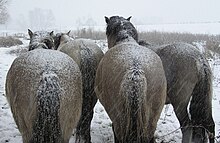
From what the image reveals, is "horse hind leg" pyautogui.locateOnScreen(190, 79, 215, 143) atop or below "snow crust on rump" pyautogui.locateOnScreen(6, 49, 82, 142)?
→ below

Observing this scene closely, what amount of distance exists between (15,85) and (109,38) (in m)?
2.29

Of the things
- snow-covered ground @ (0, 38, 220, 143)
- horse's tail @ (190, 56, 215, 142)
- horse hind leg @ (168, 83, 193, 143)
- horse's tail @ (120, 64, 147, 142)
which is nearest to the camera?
horse's tail @ (120, 64, 147, 142)

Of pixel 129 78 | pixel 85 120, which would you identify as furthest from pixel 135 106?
pixel 85 120

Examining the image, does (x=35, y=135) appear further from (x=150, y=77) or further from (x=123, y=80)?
(x=150, y=77)

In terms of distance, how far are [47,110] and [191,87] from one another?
7.27ft

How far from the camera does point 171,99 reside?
151 inches

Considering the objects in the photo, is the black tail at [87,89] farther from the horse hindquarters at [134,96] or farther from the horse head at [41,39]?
the horse hindquarters at [134,96]

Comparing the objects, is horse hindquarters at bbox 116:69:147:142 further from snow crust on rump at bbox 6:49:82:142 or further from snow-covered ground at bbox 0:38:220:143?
snow-covered ground at bbox 0:38:220:143

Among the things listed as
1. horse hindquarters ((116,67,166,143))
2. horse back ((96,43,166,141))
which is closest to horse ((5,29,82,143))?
horse back ((96,43,166,141))

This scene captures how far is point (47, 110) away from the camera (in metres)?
2.36

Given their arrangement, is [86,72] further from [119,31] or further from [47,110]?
[47,110]

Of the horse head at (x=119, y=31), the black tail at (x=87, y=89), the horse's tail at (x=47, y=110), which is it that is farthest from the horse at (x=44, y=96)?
the horse head at (x=119, y=31)

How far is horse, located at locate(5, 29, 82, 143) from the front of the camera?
7.79ft

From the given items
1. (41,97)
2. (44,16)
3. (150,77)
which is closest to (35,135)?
(41,97)
